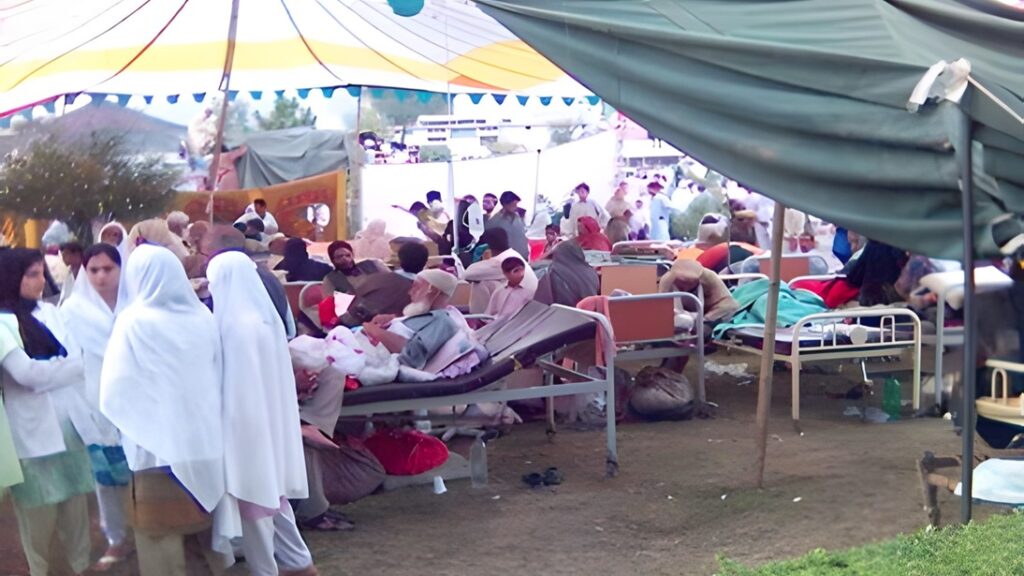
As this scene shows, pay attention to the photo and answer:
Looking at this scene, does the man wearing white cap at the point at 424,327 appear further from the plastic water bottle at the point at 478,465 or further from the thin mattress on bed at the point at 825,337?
the thin mattress on bed at the point at 825,337

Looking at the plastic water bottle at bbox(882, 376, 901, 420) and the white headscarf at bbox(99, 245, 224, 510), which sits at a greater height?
the white headscarf at bbox(99, 245, 224, 510)

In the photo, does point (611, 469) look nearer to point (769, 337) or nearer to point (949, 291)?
point (769, 337)

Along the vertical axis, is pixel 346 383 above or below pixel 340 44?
below

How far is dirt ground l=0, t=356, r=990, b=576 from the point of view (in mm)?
5027

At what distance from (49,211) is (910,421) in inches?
242

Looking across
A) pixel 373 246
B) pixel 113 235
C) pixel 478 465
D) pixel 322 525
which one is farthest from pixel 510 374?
pixel 373 246

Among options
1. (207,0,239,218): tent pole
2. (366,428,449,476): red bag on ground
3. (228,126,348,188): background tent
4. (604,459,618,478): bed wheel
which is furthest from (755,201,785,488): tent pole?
(228,126,348,188): background tent

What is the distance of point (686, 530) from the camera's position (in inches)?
214

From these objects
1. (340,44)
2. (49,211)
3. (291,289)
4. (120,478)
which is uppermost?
(340,44)

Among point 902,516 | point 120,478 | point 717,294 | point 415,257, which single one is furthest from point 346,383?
point 717,294

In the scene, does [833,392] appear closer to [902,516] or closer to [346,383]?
[902,516]

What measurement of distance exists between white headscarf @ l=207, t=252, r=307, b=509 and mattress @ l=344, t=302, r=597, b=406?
1179mm

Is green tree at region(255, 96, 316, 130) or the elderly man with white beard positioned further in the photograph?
green tree at region(255, 96, 316, 130)

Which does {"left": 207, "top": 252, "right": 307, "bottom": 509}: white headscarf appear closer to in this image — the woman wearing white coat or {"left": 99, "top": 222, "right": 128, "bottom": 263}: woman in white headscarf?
the woman wearing white coat
